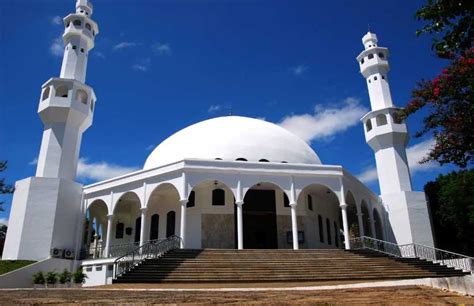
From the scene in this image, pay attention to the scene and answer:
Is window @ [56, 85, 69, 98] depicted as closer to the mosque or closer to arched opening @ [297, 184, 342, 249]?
the mosque

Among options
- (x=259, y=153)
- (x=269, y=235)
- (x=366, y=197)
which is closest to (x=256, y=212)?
(x=269, y=235)

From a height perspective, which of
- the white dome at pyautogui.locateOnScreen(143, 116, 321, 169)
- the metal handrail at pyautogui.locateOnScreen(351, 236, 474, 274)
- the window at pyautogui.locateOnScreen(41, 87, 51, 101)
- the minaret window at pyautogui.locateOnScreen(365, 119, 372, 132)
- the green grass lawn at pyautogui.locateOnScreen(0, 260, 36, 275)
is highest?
the window at pyautogui.locateOnScreen(41, 87, 51, 101)

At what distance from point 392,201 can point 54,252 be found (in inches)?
863

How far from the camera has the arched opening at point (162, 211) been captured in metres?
24.9

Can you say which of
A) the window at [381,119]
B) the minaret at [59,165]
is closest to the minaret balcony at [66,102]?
the minaret at [59,165]

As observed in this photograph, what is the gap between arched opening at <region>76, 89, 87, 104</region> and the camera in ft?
89.8

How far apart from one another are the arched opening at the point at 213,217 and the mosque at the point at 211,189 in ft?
0.21

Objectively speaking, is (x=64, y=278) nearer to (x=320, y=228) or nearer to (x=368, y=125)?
(x=320, y=228)

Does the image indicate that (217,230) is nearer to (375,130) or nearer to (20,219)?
(20,219)

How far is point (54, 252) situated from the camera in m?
22.1

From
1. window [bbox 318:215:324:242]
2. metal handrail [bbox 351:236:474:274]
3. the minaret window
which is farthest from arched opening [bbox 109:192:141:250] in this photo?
the minaret window

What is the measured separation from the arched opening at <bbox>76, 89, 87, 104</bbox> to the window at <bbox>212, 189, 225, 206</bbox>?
39.1 ft

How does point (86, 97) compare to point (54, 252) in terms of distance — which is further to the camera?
point (86, 97)

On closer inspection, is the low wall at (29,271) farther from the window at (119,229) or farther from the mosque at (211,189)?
the window at (119,229)
